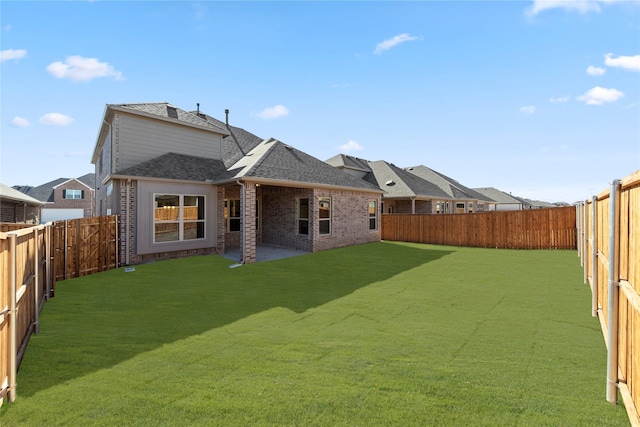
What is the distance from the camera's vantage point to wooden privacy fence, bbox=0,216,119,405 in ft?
11.0

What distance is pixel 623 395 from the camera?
297 cm

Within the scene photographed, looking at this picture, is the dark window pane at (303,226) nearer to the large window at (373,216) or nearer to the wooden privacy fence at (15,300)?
the large window at (373,216)

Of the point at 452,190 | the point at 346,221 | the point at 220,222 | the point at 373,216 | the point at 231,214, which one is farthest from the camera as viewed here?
the point at 452,190

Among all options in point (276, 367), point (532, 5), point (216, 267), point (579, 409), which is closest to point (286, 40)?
point (532, 5)

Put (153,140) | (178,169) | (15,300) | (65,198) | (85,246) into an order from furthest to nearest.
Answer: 1. (65,198)
2. (153,140)
3. (178,169)
4. (85,246)
5. (15,300)

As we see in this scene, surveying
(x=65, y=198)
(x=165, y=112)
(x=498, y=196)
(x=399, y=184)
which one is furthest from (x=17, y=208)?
(x=498, y=196)

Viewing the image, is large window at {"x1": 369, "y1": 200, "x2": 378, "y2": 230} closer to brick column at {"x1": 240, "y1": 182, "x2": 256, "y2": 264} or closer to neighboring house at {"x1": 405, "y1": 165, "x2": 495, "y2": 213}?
brick column at {"x1": 240, "y1": 182, "x2": 256, "y2": 264}

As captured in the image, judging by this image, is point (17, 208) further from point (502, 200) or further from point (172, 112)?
point (502, 200)

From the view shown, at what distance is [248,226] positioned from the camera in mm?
12086

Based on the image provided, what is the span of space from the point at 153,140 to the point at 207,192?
10.6ft

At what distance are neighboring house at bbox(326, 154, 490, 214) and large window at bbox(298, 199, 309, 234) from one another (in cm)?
1089

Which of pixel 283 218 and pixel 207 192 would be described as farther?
pixel 283 218

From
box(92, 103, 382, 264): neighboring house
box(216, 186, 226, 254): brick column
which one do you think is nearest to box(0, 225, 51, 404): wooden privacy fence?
box(92, 103, 382, 264): neighboring house

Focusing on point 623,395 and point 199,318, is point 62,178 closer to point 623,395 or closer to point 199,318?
point 199,318
